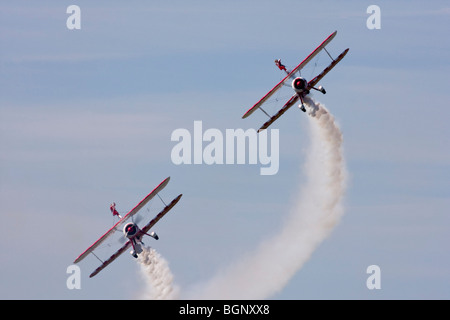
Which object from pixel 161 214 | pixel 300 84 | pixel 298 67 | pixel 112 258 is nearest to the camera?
pixel 300 84

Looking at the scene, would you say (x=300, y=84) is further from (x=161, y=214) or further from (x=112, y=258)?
(x=112, y=258)

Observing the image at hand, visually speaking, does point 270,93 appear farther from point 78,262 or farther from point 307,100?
point 78,262

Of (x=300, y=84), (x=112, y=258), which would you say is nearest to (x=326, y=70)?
(x=300, y=84)

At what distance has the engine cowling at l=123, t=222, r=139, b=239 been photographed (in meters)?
172

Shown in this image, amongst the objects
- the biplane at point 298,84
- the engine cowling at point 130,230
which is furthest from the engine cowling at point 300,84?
the engine cowling at point 130,230

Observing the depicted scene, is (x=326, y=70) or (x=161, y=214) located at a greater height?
(x=326, y=70)

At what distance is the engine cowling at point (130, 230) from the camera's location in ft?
563

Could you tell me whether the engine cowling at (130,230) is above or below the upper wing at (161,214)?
below

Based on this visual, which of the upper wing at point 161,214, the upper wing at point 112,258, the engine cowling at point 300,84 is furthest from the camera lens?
the upper wing at point 112,258

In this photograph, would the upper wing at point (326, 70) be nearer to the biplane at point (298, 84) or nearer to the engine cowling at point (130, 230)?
the biplane at point (298, 84)

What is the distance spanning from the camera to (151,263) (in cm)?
17800

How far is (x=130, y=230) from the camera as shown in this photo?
17175 centimetres
